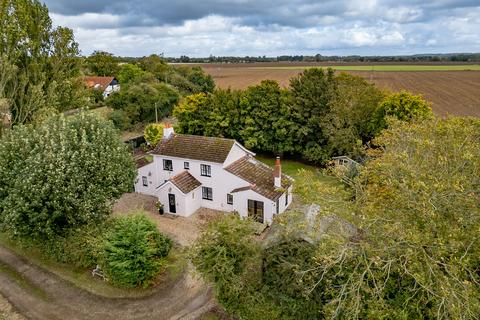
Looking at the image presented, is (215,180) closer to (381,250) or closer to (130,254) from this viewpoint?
(130,254)

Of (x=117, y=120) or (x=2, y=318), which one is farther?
(x=117, y=120)

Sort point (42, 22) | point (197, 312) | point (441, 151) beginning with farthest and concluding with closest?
1. point (42, 22)
2. point (197, 312)
3. point (441, 151)

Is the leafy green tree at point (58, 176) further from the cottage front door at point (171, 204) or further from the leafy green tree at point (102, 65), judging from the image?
the leafy green tree at point (102, 65)

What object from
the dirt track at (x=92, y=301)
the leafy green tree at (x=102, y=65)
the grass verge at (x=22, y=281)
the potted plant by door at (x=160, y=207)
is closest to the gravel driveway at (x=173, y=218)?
the potted plant by door at (x=160, y=207)

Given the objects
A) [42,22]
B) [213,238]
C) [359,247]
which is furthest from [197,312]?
[42,22]

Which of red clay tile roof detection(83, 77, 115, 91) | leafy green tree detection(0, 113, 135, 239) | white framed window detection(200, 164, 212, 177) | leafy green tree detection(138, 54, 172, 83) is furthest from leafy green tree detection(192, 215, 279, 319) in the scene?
red clay tile roof detection(83, 77, 115, 91)

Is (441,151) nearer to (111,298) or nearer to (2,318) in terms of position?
(111,298)

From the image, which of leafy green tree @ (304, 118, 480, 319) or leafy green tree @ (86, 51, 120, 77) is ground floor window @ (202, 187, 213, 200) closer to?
leafy green tree @ (304, 118, 480, 319)
